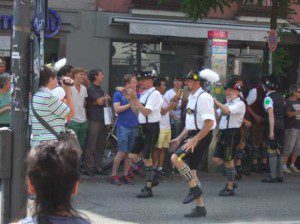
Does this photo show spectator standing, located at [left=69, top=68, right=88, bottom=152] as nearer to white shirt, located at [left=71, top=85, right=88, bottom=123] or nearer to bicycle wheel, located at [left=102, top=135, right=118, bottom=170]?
white shirt, located at [left=71, top=85, right=88, bottom=123]

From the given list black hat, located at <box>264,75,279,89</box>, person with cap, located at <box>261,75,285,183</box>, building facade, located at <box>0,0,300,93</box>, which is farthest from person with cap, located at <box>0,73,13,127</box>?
building facade, located at <box>0,0,300,93</box>

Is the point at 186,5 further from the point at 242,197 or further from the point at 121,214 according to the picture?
the point at 121,214

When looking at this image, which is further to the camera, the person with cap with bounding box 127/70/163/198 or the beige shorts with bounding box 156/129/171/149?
the beige shorts with bounding box 156/129/171/149

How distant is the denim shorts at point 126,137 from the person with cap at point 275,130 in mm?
2427

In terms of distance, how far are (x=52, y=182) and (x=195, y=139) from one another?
4.86 meters

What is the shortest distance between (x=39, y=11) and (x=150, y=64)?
948cm

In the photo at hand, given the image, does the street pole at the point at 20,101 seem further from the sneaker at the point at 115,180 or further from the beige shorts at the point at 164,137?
the beige shorts at the point at 164,137

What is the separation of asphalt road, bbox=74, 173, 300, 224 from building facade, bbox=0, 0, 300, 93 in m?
6.83

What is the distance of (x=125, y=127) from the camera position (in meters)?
9.93

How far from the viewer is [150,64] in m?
16.9

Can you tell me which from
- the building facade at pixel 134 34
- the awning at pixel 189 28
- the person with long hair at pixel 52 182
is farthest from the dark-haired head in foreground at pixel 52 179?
the awning at pixel 189 28

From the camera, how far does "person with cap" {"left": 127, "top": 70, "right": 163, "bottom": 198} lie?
8500mm

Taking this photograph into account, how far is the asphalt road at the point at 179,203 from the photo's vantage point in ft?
24.1

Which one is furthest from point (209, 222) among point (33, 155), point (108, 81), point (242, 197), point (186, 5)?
point (108, 81)
